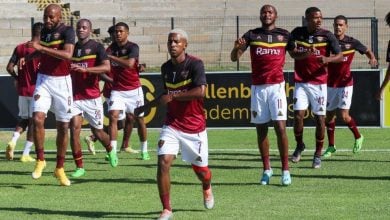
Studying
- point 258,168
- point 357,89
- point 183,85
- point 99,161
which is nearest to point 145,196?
point 183,85

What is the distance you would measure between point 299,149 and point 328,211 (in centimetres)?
561

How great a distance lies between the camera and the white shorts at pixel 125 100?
17.7m

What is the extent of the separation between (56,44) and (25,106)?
4.22 meters

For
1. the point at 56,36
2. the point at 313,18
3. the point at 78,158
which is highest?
the point at 313,18

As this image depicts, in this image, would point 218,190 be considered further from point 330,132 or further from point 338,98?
point 338,98

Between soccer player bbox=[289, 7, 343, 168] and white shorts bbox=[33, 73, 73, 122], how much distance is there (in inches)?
138

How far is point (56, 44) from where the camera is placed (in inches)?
561

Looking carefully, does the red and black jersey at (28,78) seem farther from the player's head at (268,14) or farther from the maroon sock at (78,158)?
the player's head at (268,14)

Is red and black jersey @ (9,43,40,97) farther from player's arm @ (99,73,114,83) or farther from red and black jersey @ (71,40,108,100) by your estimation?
red and black jersey @ (71,40,108,100)

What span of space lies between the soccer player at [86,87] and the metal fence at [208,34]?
15191 millimetres

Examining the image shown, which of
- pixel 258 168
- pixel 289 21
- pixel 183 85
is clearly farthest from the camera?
pixel 289 21

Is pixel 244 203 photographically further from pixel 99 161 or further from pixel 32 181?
pixel 99 161

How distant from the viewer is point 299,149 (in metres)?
17.3

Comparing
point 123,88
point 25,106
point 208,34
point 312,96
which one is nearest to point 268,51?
point 312,96
